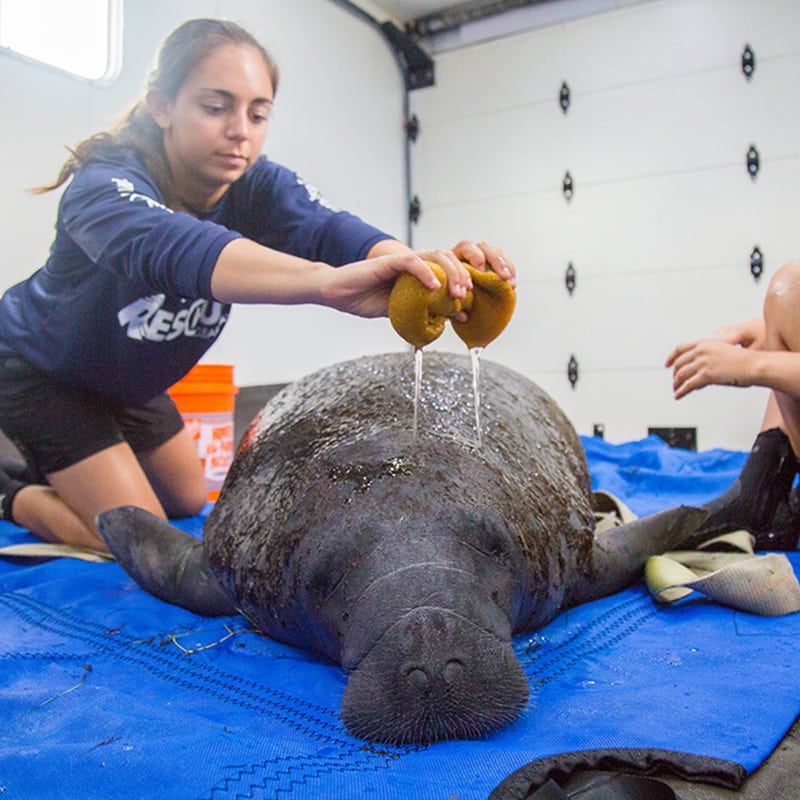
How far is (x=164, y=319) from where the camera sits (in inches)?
137

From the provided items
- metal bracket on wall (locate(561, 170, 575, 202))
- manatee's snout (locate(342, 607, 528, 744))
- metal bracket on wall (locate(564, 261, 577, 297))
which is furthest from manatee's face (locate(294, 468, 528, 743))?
metal bracket on wall (locate(561, 170, 575, 202))

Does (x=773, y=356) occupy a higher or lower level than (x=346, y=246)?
lower

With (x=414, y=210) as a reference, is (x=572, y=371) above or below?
below

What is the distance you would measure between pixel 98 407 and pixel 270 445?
5.29ft

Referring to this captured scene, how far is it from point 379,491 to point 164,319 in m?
1.71

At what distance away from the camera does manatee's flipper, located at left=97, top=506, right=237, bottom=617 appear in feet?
8.96

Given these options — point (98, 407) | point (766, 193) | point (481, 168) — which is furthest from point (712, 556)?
point (481, 168)

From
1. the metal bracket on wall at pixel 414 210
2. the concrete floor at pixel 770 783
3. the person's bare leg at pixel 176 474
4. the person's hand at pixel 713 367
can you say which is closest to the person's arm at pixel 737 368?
the person's hand at pixel 713 367

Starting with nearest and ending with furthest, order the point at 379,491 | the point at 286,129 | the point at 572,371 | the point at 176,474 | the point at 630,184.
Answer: the point at 379,491, the point at 176,474, the point at 286,129, the point at 630,184, the point at 572,371

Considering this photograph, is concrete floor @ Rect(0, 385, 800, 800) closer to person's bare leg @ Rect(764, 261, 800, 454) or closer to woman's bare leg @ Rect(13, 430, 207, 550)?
person's bare leg @ Rect(764, 261, 800, 454)

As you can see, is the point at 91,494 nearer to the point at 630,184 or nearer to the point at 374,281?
the point at 374,281

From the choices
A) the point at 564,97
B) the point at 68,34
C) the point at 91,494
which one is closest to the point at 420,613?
the point at 91,494

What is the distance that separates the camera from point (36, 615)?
2830mm

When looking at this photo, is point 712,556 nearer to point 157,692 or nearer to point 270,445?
point 270,445
